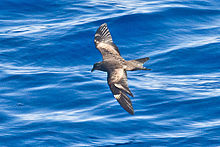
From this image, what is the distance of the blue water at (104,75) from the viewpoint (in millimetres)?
9672

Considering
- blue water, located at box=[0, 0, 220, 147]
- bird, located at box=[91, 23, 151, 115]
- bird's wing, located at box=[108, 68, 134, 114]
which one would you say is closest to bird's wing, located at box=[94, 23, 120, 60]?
bird, located at box=[91, 23, 151, 115]

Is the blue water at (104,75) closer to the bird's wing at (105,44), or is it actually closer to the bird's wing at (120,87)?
the bird's wing at (105,44)

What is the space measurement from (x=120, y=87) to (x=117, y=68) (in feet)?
2.45

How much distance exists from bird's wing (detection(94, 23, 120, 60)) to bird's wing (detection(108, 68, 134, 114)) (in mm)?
1202

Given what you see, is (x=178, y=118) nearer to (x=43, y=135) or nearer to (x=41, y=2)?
(x=43, y=135)

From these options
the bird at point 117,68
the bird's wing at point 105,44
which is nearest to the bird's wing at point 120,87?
the bird at point 117,68

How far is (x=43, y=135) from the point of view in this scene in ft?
31.7

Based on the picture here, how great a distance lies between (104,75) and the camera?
40.3ft

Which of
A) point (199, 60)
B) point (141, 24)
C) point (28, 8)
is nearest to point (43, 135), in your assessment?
point (199, 60)

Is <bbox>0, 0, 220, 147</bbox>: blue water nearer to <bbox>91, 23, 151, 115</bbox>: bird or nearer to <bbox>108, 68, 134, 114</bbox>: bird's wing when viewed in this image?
<bbox>91, 23, 151, 115</bbox>: bird

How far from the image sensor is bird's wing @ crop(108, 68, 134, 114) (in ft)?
27.2

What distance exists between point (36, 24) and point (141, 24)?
3.43 m

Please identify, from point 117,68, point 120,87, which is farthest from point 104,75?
point 120,87

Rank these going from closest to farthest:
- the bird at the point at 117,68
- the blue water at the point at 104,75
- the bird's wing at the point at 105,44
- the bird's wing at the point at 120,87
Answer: the bird's wing at the point at 120,87, the bird at the point at 117,68, the blue water at the point at 104,75, the bird's wing at the point at 105,44
